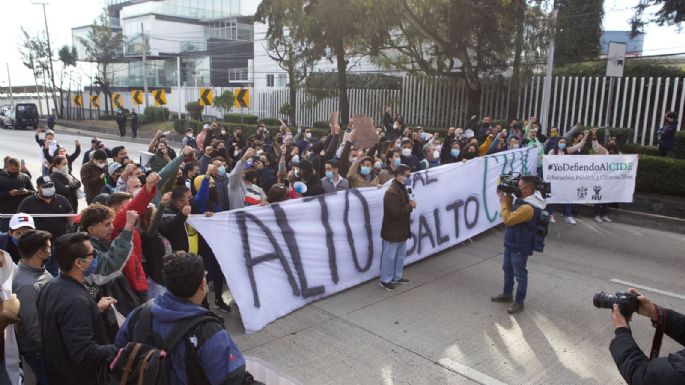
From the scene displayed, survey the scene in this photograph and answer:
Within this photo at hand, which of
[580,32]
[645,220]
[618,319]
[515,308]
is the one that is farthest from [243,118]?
[618,319]

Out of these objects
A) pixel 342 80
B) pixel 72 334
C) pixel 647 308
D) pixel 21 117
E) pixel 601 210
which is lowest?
pixel 601 210

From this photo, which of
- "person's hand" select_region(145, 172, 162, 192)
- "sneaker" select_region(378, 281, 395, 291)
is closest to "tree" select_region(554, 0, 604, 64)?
"sneaker" select_region(378, 281, 395, 291)

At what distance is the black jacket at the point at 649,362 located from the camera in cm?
230

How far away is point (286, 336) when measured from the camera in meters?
5.23

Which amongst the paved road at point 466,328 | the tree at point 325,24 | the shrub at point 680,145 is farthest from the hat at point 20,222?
the shrub at point 680,145

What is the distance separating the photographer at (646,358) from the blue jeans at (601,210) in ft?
27.6

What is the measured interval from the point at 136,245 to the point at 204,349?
2.11 meters

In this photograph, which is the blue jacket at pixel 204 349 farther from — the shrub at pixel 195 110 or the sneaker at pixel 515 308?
the shrub at pixel 195 110

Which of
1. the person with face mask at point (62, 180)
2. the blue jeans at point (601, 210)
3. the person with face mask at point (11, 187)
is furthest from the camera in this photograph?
the blue jeans at point (601, 210)

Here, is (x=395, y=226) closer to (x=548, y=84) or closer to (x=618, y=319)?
(x=618, y=319)

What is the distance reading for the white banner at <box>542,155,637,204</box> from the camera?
33.0ft

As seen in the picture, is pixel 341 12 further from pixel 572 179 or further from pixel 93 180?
pixel 93 180

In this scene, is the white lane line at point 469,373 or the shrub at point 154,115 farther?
the shrub at point 154,115

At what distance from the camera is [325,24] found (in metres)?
17.0
